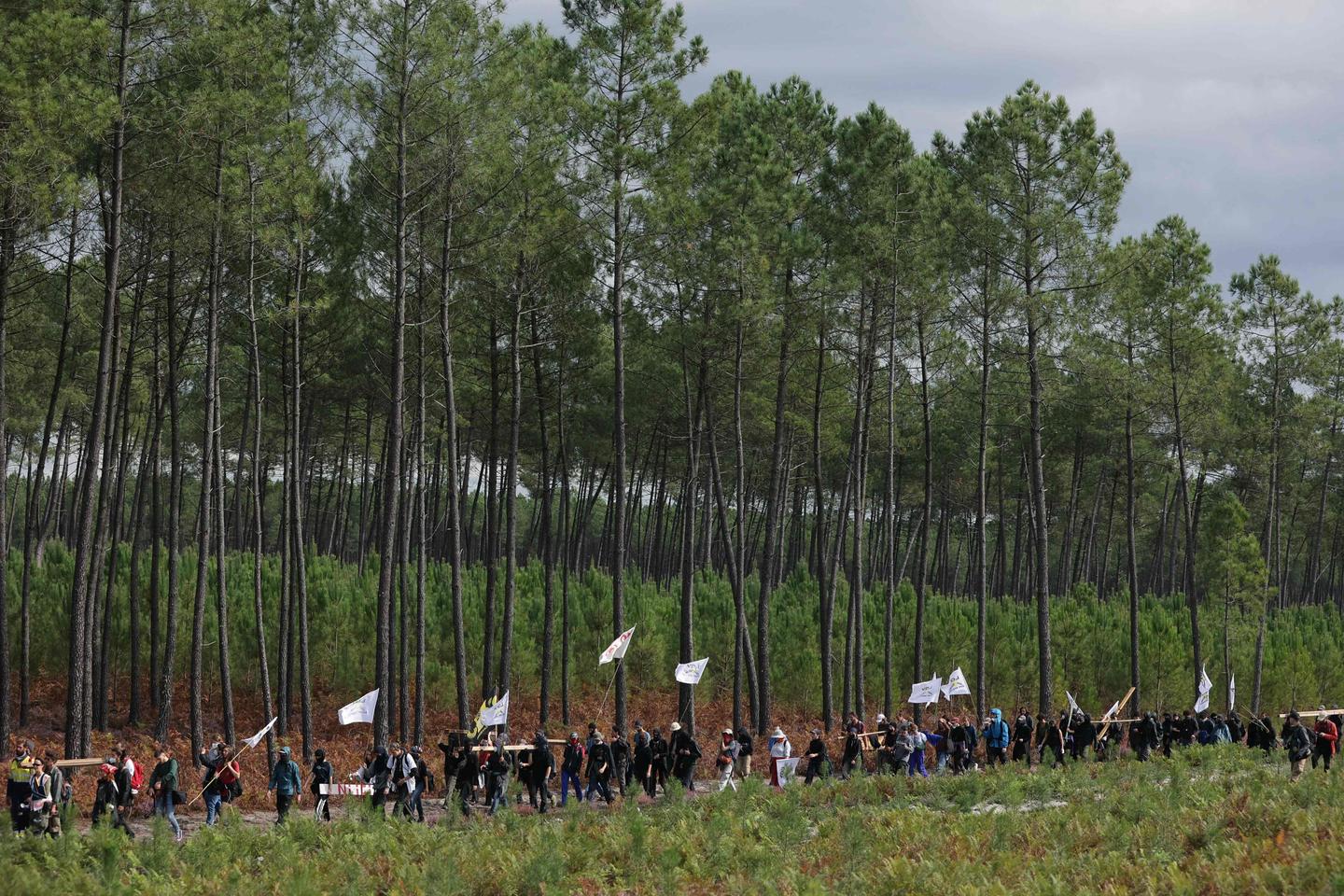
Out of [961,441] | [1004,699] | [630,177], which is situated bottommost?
[1004,699]

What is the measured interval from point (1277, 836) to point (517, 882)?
8290 millimetres

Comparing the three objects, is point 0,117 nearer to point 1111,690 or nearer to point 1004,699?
point 1004,699

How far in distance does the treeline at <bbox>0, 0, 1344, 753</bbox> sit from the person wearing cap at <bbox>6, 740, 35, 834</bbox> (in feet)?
17.3

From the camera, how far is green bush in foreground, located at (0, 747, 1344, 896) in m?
13.5

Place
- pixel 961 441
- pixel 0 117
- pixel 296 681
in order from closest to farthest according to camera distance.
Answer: pixel 0 117, pixel 296 681, pixel 961 441

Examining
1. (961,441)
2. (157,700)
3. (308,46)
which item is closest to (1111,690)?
(961,441)

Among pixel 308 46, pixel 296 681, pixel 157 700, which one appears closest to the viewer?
pixel 308 46

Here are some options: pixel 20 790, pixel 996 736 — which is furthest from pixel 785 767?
pixel 20 790

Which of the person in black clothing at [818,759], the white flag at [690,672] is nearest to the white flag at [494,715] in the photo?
the white flag at [690,672]

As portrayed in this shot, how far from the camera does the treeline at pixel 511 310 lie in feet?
77.6

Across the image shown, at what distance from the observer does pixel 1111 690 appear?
43625mm

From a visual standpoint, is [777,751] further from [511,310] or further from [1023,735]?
[511,310]

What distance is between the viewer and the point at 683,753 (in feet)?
76.1

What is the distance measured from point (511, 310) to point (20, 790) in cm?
1493
